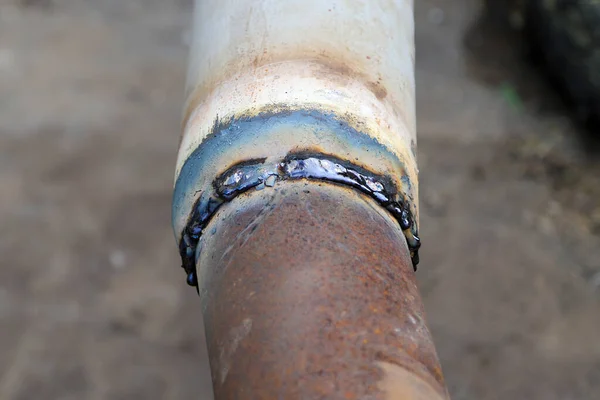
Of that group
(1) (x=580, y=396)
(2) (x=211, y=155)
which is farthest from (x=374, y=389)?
(1) (x=580, y=396)

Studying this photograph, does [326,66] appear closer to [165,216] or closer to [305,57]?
[305,57]

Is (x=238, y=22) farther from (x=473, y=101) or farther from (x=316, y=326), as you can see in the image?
(x=473, y=101)

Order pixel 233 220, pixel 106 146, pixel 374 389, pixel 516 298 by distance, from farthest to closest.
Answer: pixel 106 146, pixel 516 298, pixel 233 220, pixel 374 389

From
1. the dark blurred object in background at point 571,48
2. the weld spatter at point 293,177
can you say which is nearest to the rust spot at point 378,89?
the weld spatter at point 293,177

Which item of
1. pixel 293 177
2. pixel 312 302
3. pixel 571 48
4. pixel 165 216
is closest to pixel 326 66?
pixel 293 177

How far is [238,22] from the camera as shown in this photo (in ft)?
3.16

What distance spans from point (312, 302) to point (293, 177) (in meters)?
0.20

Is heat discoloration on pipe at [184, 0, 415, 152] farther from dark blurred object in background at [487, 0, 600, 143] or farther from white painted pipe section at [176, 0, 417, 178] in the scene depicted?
dark blurred object in background at [487, 0, 600, 143]

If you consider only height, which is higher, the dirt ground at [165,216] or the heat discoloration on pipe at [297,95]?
the heat discoloration on pipe at [297,95]

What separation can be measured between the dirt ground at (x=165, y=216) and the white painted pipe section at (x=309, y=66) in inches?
67.5

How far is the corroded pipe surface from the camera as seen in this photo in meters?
0.62

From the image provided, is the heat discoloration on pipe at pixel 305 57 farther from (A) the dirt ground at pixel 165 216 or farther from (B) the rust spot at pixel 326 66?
(A) the dirt ground at pixel 165 216

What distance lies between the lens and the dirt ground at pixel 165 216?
97.0 inches

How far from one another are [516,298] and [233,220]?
7.11ft
